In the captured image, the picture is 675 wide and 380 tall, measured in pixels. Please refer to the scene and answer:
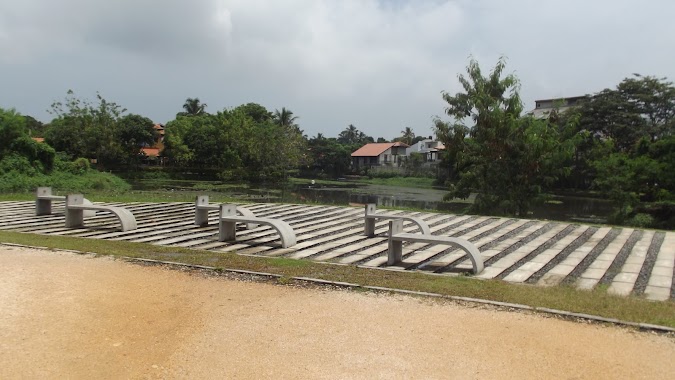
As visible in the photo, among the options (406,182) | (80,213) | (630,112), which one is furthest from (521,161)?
(406,182)

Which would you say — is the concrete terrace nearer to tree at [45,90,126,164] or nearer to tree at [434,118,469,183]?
tree at [434,118,469,183]

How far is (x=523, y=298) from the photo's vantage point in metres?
5.30

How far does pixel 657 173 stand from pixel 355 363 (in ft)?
69.0

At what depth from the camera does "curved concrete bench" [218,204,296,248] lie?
28.0 ft

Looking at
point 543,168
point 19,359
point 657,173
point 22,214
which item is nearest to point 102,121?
point 22,214

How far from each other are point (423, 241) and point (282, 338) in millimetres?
3515

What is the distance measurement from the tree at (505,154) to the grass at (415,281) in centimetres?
Answer: 1263

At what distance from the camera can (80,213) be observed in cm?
1034

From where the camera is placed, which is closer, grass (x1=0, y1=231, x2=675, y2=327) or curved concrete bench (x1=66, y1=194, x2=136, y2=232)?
grass (x1=0, y1=231, x2=675, y2=327)

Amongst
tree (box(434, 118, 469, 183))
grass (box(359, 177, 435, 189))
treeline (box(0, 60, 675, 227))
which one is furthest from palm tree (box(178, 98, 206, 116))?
tree (box(434, 118, 469, 183))

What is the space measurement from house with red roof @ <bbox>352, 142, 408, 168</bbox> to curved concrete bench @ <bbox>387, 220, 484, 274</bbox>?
180 feet

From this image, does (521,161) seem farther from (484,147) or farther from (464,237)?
(464,237)

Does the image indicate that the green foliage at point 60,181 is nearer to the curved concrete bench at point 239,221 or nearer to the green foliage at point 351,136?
the curved concrete bench at point 239,221

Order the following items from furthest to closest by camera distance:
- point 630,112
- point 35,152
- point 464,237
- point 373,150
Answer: point 373,150, point 630,112, point 35,152, point 464,237
